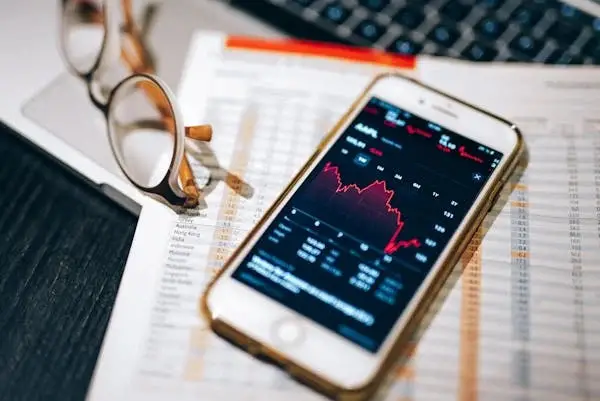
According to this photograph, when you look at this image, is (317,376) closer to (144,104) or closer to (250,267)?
(250,267)

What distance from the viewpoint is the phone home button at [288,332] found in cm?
42

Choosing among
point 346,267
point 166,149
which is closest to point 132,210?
point 166,149

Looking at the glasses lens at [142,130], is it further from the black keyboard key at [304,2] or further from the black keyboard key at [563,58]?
the black keyboard key at [563,58]

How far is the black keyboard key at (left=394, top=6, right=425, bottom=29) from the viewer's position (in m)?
0.57

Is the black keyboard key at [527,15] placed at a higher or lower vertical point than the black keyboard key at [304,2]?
higher

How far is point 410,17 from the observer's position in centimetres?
57

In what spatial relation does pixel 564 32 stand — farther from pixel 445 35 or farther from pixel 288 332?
pixel 288 332

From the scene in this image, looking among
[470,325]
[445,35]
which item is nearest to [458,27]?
[445,35]

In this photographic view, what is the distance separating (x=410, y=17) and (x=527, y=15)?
8 cm

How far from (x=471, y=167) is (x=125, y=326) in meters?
0.24

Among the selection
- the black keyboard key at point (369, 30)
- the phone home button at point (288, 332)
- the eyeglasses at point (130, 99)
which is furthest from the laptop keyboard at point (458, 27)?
the phone home button at point (288, 332)

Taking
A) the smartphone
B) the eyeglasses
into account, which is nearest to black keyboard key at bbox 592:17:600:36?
the smartphone

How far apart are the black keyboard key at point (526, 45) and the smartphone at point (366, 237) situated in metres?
0.07

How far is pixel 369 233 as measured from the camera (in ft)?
1.51
